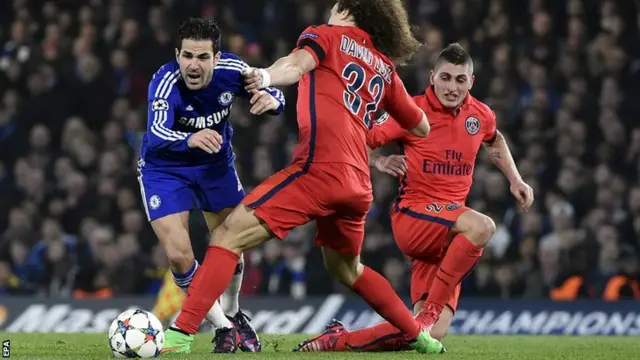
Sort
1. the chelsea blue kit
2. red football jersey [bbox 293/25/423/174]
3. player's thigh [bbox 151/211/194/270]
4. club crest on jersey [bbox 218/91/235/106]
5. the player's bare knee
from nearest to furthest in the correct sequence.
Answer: red football jersey [bbox 293/25/423/174] → the chelsea blue kit → player's thigh [bbox 151/211/194/270] → club crest on jersey [bbox 218/91/235/106] → the player's bare knee

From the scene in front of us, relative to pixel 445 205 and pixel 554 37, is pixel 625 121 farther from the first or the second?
pixel 445 205

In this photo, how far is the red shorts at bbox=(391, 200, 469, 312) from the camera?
8.24 meters

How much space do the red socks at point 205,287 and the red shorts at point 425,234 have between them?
207 cm

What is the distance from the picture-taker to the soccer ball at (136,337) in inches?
251

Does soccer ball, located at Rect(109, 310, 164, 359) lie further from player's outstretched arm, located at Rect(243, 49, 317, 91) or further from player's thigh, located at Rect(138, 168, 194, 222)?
player's outstretched arm, located at Rect(243, 49, 317, 91)

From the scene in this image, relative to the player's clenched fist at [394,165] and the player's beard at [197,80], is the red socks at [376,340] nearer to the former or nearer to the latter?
the player's clenched fist at [394,165]

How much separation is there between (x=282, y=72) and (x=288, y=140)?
790 cm

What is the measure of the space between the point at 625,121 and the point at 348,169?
8.54 m

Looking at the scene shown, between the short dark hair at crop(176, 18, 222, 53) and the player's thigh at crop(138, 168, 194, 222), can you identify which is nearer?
the short dark hair at crop(176, 18, 222, 53)

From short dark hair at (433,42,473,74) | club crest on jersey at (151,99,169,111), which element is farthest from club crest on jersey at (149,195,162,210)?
short dark hair at (433,42,473,74)

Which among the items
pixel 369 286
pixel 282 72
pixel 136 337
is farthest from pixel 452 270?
pixel 136 337

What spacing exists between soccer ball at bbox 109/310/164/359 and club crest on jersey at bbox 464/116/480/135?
301 centimetres

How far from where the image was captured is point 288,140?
14289 mm

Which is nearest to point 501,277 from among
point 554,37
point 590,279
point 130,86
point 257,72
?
point 590,279
